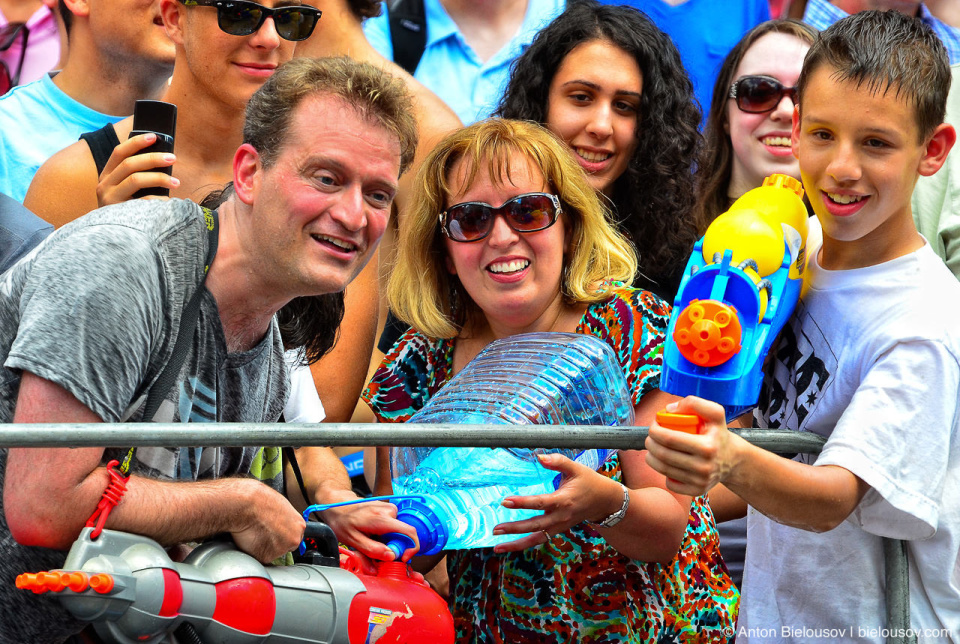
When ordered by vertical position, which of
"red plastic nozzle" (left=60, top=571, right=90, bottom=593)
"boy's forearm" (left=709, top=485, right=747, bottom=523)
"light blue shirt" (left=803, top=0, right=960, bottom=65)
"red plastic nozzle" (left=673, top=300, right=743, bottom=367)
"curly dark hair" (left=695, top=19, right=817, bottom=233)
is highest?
"light blue shirt" (left=803, top=0, right=960, bottom=65)

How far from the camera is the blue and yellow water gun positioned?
2.13 m

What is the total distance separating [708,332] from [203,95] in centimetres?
190

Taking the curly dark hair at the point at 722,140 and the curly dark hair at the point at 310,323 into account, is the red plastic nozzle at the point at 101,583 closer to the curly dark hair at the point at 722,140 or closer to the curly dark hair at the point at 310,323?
the curly dark hair at the point at 310,323

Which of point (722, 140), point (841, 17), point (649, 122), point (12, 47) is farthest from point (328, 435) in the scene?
point (12, 47)

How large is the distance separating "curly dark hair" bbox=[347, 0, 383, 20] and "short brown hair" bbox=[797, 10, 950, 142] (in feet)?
6.29

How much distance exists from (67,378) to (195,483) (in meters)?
0.34

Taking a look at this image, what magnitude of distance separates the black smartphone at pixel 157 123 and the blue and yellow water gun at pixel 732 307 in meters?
1.38

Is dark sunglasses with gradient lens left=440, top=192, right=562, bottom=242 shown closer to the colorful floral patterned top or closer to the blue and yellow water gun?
the colorful floral patterned top

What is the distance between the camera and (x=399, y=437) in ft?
6.50

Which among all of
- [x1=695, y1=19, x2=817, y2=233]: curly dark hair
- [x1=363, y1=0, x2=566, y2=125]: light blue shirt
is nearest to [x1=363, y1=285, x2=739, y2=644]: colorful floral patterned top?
[x1=695, y1=19, x2=817, y2=233]: curly dark hair

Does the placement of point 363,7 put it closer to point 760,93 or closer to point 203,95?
point 203,95

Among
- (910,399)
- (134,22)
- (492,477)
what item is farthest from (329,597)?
(134,22)

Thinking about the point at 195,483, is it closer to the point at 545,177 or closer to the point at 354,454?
the point at 545,177

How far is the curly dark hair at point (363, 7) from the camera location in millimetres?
4020
